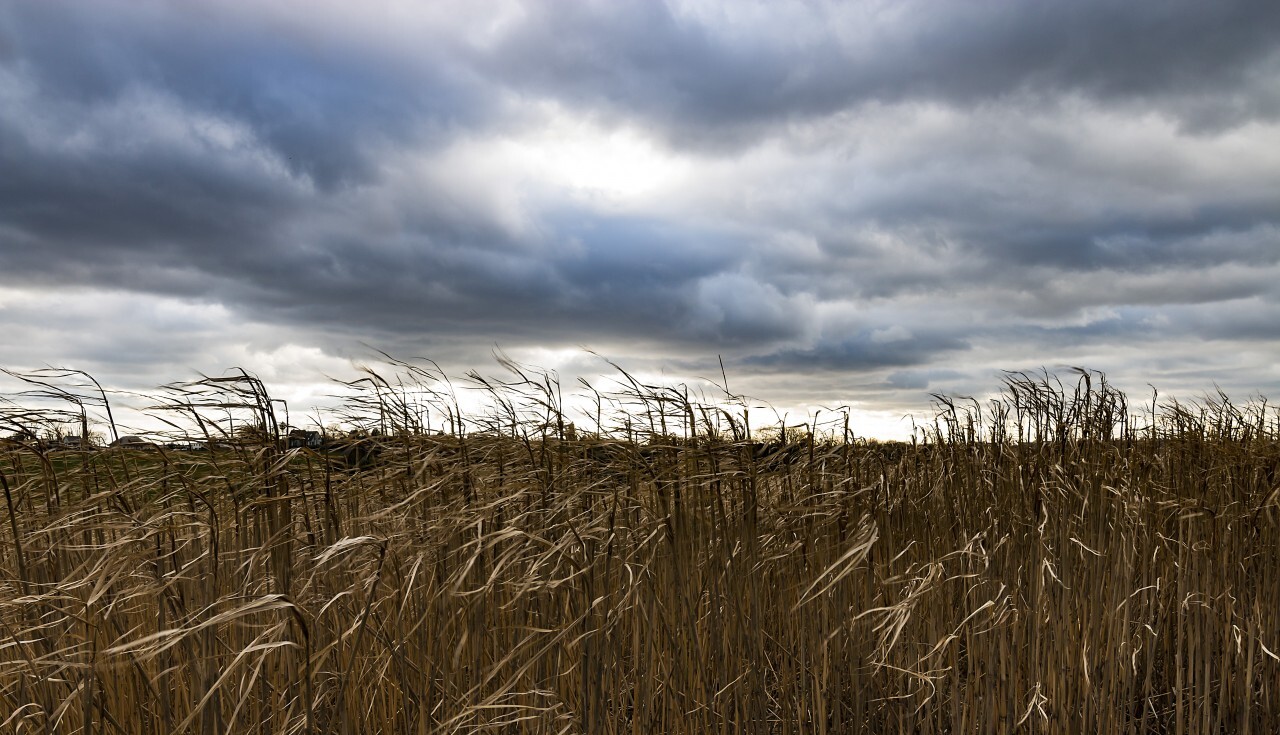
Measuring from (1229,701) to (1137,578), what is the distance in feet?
2.33

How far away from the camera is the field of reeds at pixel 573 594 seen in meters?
2.45

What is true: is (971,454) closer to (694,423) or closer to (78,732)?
(694,423)

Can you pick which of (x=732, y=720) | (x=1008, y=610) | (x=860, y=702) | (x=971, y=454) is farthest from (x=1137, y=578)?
(x=732, y=720)

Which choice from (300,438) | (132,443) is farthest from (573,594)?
(132,443)

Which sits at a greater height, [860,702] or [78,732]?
[78,732]

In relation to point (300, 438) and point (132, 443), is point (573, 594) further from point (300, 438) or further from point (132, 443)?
point (132, 443)

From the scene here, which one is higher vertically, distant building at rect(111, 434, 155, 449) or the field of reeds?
distant building at rect(111, 434, 155, 449)

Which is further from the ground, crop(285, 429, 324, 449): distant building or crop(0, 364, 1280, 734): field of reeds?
crop(285, 429, 324, 449): distant building

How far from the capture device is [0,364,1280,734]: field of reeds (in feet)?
8.03

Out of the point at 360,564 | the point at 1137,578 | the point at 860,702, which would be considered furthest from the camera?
the point at 1137,578

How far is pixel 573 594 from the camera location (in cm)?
284

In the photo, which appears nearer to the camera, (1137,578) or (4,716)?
(4,716)

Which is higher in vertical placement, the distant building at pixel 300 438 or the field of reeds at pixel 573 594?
the distant building at pixel 300 438

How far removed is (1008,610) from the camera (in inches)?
118
